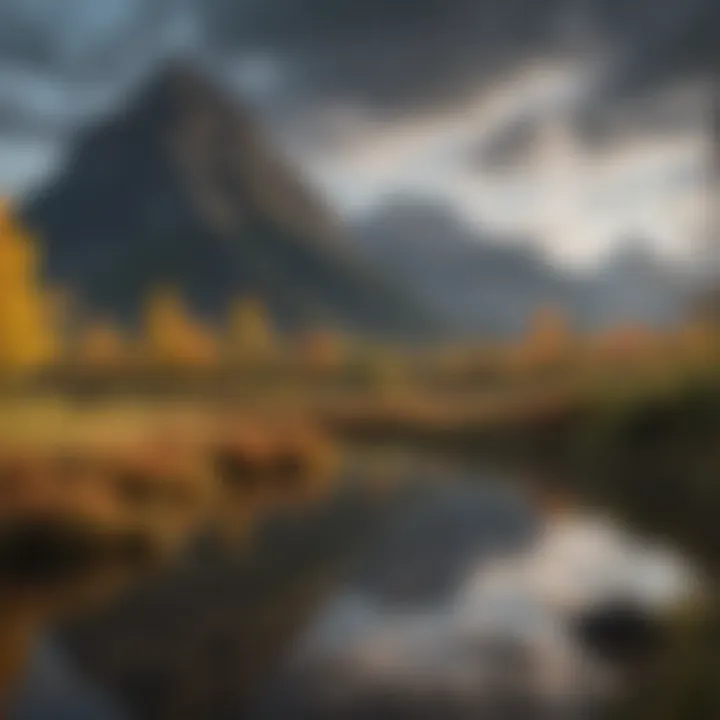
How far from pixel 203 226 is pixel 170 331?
0.28 metres

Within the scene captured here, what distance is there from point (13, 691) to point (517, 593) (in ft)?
3.60

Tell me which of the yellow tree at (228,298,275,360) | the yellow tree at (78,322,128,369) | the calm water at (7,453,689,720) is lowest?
the calm water at (7,453,689,720)

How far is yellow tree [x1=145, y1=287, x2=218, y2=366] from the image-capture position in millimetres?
2426

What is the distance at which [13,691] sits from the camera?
1.98 metres

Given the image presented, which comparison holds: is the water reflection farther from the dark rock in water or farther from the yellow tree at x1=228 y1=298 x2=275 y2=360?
the yellow tree at x1=228 y1=298 x2=275 y2=360

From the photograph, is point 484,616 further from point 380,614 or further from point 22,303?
point 22,303

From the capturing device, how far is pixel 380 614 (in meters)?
2.18

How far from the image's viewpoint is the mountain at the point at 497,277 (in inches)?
94.8

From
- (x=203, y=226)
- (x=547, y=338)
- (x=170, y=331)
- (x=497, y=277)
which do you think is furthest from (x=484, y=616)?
(x=203, y=226)

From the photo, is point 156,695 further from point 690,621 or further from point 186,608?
point 690,621

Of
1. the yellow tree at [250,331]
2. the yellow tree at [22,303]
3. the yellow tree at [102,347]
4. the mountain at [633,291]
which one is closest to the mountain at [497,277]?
the mountain at [633,291]

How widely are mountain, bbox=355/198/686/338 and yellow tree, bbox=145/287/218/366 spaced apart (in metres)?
0.48

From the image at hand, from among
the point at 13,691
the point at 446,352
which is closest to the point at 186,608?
the point at 13,691

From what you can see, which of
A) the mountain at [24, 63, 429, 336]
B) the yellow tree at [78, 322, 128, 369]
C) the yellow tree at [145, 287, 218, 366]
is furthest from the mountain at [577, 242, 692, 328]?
the yellow tree at [78, 322, 128, 369]
